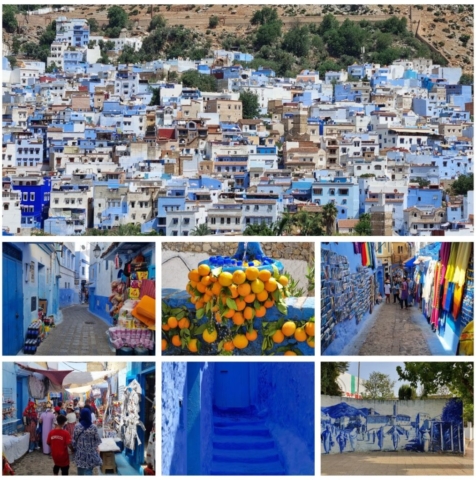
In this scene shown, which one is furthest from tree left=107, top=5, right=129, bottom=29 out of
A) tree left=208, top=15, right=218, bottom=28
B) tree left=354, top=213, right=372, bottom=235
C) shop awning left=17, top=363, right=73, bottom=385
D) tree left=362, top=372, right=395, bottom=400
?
tree left=362, top=372, right=395, bottom=400

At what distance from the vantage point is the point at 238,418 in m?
3.45

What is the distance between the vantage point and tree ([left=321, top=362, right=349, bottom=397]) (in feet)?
10.1

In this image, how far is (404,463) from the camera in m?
3.06

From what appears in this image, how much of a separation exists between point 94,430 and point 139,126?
99.5ft

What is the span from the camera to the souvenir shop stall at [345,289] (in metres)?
3.12

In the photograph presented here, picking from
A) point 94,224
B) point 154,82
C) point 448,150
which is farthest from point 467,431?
point 154,82

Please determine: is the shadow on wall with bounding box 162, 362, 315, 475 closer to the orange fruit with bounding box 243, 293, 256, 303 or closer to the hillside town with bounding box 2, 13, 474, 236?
the orange fruit with bounding box 243, 293, 256, 303

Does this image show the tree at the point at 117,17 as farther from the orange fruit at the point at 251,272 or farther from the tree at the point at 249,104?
the orange fruit at the point at 251,272

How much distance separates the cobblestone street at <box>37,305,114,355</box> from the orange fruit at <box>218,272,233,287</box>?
406 mm

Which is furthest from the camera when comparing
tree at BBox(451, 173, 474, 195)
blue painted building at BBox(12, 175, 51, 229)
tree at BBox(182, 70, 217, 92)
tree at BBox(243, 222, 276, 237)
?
tree at BBox(182, 70, 217, 92)

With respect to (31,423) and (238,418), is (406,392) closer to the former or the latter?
(238,418)

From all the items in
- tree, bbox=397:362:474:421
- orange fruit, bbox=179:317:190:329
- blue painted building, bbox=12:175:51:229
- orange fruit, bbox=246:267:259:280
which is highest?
blue painted building, bbox=12:175:51:229

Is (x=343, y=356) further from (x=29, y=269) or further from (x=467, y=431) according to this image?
(x=29, y=269)

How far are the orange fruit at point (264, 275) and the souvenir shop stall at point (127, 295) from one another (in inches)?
14.0
